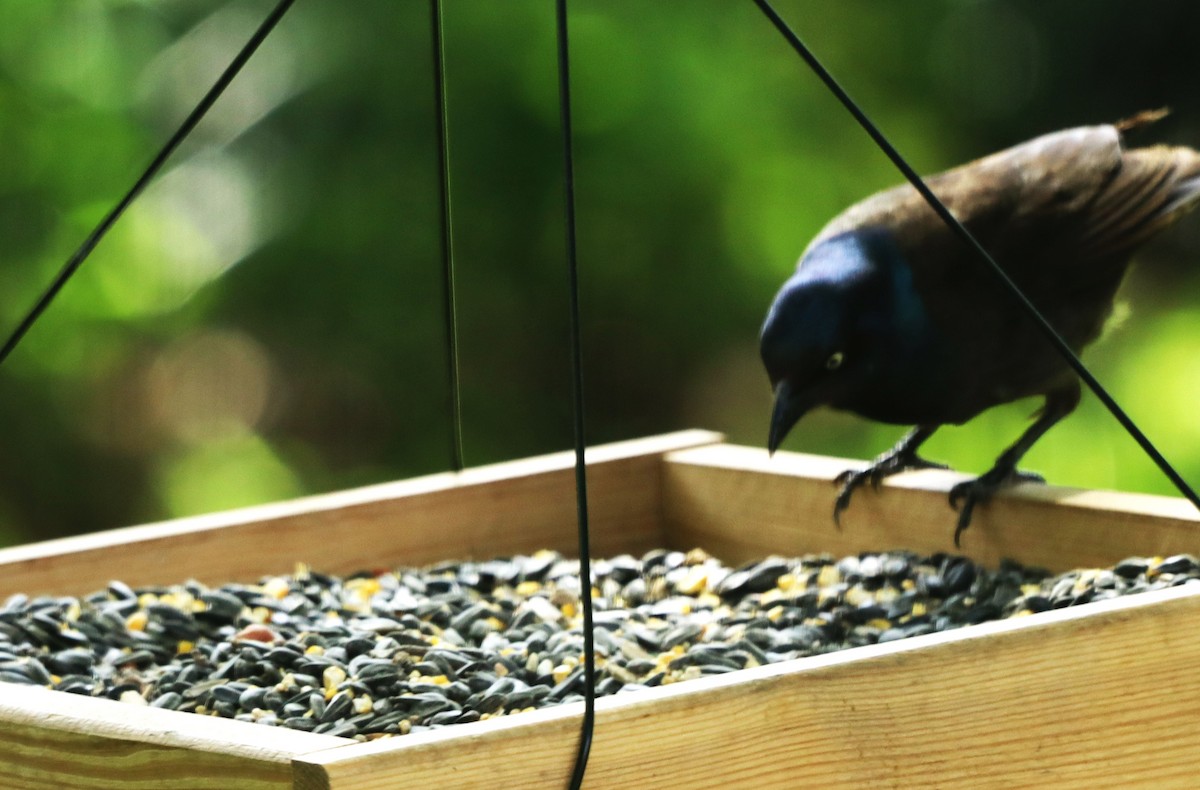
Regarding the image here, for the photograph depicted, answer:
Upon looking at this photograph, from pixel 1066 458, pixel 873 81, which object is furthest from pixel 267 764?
pixel 873 81

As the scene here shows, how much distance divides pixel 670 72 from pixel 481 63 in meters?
0.43

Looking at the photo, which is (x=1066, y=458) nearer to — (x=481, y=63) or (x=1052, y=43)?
(x=1052, y=43)

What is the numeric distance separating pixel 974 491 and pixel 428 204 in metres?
1.96

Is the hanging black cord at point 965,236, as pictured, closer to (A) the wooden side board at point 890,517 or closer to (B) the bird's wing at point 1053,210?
(A) the wooden side board at point 890,517

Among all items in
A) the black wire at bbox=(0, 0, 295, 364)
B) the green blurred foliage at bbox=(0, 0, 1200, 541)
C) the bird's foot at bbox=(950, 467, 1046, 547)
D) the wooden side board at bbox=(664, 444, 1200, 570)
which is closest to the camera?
the black wire at bbox=(0, 0, 295, 364)

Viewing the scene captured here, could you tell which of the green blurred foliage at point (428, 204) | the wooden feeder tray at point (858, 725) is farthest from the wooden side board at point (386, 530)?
the green blurred foliage at point (428, 204)

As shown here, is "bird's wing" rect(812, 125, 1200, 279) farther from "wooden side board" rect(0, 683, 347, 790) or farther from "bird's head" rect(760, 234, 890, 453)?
"wooden side board" rect(0, 683, 347, 790)

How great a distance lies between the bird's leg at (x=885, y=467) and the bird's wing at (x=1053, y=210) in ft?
0.83

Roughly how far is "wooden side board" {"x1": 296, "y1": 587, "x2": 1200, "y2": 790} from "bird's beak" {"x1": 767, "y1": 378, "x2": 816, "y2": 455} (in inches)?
32.6

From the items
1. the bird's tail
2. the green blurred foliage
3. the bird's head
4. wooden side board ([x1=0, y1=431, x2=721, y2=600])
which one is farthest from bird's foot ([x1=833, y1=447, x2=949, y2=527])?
the green blurred foliage

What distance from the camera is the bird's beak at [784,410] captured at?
7.16ft

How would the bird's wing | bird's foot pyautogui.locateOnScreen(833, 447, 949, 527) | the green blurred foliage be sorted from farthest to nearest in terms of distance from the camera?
the green blurred foliage < the bird's wing < bird's foot pyautogui.locateOnScreen(833, 447, 949, 527)

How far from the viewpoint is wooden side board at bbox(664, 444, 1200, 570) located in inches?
74.6

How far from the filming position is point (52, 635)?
1.80 metres
